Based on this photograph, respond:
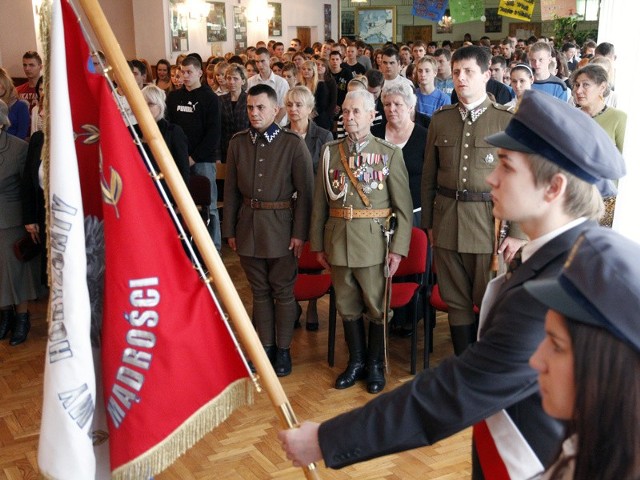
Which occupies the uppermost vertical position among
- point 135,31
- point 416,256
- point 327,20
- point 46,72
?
point 327,20

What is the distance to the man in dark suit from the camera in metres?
1.43

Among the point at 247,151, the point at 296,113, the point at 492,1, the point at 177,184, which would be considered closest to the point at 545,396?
the point at 177,184

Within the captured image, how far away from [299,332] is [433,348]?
908 mm

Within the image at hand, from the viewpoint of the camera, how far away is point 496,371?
1479mm

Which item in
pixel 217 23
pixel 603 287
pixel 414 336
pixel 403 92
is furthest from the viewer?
pixel 217 23

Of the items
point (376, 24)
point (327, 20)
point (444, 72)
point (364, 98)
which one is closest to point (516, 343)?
point (364, 98)

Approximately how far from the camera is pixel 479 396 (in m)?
1.50

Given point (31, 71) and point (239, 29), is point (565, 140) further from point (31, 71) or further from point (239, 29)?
point (239, 29)

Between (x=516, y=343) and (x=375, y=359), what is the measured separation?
2.73 m

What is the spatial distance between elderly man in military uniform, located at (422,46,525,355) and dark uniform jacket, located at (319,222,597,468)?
2.14m

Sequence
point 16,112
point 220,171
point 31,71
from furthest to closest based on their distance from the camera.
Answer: point 31,71, point 220,171, point 16,112

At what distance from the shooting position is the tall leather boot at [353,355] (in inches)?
163

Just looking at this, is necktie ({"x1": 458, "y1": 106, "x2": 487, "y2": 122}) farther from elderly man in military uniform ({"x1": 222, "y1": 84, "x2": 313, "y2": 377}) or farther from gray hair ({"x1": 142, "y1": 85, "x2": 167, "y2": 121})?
gray hair ({"x1": 142, "y1": 85, "x2": 167, "y2": 121})

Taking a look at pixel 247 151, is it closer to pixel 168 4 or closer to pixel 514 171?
pixel 514 171
